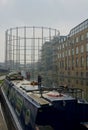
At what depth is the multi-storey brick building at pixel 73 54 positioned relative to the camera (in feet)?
172

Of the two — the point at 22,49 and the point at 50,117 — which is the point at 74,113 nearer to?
the point at 50,117

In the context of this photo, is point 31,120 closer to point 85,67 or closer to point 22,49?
point 85,67

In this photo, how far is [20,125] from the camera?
7.48 meters

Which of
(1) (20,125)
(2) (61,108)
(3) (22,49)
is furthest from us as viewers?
(3) (22,49)

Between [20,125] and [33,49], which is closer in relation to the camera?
[20,125]

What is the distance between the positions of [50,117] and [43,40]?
5286cm

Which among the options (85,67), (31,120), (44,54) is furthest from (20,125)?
(44,54)

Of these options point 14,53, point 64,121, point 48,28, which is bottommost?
point 64,121

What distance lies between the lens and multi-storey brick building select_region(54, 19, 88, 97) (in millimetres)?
52394

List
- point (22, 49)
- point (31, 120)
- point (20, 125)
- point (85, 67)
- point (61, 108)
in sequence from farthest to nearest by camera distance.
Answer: point (22, 49) → point (85, 67) → point (20, 125) → point (31, 120) → point (61, 108)

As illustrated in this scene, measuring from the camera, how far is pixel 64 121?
19.1 feet

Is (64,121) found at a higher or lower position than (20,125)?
higher

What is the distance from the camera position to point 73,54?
199ft

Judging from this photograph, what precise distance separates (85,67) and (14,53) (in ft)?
56.0
